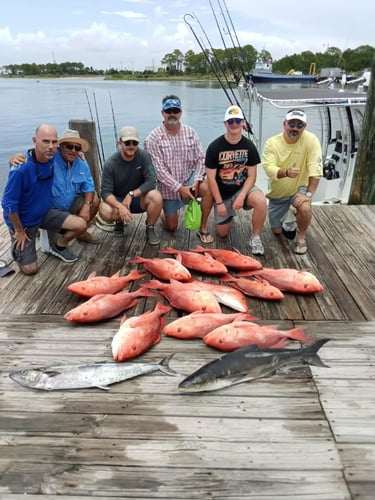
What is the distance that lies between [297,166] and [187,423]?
114 inches

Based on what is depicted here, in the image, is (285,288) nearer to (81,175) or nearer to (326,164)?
(81,175)

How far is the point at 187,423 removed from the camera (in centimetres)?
198

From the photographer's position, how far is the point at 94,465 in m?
1.77

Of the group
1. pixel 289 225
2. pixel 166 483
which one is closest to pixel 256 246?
pixel 289 225

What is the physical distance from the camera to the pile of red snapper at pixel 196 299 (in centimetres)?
252

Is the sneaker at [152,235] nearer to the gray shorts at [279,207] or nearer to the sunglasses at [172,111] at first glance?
the sunglasses at [172,111]

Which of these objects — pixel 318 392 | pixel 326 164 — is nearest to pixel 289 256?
pixel 318 392

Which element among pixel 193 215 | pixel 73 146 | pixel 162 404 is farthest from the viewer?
pixel 193 215

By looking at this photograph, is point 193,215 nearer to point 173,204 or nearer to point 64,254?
point 173,204

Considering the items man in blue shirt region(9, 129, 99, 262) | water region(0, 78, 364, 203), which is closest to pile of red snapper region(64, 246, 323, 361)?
man in blue shirt region(9, 129, 99, 262)

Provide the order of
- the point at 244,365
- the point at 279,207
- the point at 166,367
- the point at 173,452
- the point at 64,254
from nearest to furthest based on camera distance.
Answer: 1. the point at 173,452
2. the point at 244,365
3. the point at 166,367
4. the point at 64,254
5. the point at 279,207

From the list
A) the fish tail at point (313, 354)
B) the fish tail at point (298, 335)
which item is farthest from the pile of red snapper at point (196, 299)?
the fish tail at point (313, 354)

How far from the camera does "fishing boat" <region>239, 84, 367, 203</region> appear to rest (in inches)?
268

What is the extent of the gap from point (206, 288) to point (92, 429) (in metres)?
1.39
